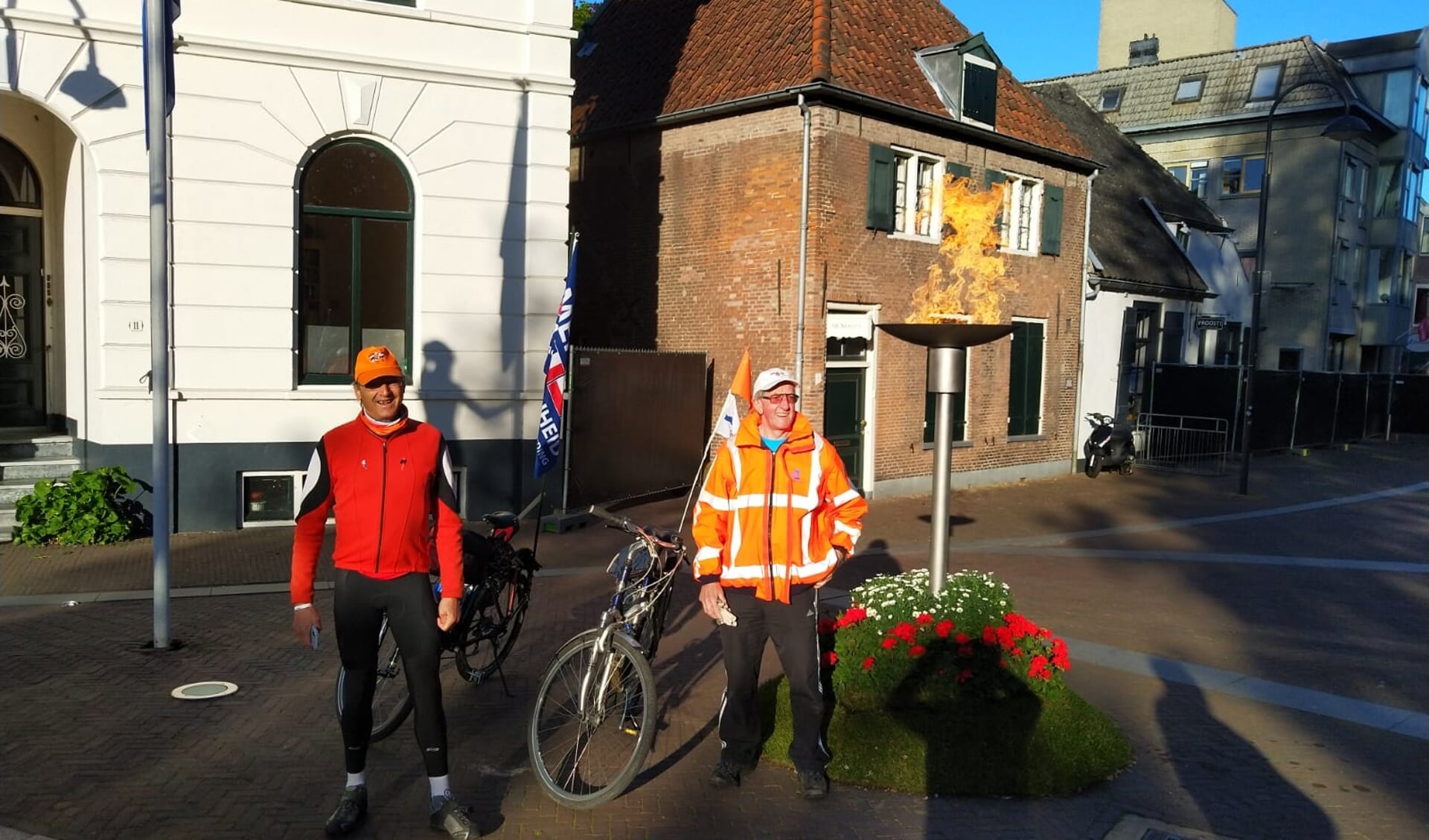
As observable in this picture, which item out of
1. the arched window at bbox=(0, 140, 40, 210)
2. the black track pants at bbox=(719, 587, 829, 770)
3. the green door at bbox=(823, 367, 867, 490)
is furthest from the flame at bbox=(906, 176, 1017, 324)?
the black track pants at bbox=(719, 587, 829, 770)

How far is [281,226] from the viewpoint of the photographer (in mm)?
11414

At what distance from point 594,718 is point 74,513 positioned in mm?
7585

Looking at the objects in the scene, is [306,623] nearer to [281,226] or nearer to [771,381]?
[771,381]

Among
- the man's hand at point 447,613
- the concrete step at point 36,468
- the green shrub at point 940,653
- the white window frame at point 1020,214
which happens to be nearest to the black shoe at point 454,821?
the man's hand at point 447,613

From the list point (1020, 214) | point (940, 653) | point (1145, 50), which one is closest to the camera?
point (940, 653)

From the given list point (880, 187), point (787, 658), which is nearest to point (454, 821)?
point (787, 658)

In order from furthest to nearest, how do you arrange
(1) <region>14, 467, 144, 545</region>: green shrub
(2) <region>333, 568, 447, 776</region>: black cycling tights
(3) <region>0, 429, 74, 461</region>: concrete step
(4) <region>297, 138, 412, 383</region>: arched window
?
(4) <region>297, 138, 412, 383</region>: arched window, (3) <region>0, 429, 74, 461</region>: concrete step, (1) <region>14, 467, 144, 545</region>: green shrub, (2) <region>333, 568, 447, 776</region>: black cycling tights

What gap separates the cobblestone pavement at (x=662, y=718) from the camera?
474cm

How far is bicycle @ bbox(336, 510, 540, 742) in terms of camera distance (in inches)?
231

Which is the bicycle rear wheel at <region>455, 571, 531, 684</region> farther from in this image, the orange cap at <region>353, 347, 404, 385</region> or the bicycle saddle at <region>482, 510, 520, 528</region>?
the orange cap at <region>353, 347, 404, 385</region>

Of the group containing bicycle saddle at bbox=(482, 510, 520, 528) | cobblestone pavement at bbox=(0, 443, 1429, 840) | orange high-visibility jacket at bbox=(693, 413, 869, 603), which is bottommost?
cobblestone pavement at bbox=(0, 443, 1429, 840)

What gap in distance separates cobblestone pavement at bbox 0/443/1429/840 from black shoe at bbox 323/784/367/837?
10cm

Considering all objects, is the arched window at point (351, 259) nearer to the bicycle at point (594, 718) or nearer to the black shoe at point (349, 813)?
the bicycle at point (594, 718)

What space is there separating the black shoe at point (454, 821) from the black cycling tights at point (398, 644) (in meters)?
0.14
